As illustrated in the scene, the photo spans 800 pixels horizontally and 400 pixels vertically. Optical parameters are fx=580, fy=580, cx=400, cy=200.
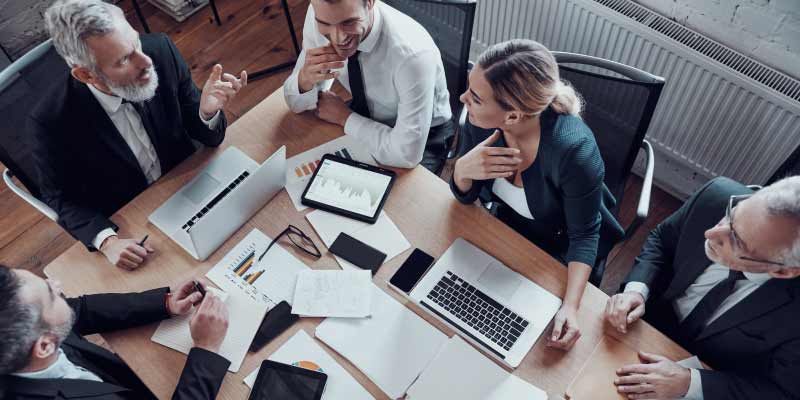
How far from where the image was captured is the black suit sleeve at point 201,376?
145 centimetres

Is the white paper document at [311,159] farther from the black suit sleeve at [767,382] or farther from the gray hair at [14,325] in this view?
the black suit sleeve at [767,382]

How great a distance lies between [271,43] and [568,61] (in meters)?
2.13

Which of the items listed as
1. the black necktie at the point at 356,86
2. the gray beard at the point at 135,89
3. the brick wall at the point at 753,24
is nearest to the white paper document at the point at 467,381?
the black necktie at the point at 356,86

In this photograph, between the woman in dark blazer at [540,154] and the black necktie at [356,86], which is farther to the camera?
the black necktie at [356,86]

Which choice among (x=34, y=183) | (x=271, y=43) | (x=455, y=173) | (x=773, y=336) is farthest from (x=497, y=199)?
(x=271, y=43)

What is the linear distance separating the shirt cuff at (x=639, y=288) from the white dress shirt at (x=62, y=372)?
150 cm

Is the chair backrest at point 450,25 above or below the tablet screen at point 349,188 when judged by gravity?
above

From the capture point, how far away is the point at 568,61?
190 cm

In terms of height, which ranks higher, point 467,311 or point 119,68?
point 119,68

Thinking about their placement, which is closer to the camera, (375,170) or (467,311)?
(467,311)

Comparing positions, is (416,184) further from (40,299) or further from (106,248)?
(40,299)

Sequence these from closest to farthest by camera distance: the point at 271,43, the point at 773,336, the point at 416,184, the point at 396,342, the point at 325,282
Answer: the point at 773,336 < the point at 396,342 < the point at 325,282 < the point at 416,184 < the point at 271,43

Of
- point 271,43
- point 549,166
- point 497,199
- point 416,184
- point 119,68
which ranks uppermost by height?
point 119,68

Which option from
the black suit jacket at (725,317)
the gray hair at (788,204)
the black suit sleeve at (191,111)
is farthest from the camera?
the black suit sleeve at (191,111)
